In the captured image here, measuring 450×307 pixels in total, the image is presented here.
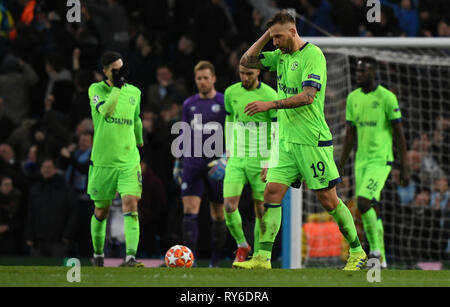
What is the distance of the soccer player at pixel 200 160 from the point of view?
11375 mm

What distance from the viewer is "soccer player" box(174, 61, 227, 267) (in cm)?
1138

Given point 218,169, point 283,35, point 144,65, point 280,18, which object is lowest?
point 218,169

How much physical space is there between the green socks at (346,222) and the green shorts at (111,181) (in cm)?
257

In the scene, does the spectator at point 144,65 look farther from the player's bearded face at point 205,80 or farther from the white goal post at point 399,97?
the player's bearded face at point 205,80

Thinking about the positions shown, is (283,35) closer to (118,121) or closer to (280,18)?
(280,18)

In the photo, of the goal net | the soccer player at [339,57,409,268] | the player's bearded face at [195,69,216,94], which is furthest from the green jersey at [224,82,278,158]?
the goal net

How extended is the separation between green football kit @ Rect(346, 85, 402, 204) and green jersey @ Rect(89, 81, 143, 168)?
290 cm

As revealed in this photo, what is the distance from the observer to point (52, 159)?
13812mm

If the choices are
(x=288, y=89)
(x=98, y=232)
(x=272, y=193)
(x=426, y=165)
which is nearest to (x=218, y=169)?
(x=98, y=232)

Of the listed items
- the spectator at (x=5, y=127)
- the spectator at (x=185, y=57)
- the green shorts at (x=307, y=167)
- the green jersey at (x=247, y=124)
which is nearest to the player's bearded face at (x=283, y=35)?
the green shorts at (x=307, y=167)

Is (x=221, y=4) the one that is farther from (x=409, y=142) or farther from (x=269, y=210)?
(x=269, y=210)

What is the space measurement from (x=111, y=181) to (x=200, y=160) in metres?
1.70

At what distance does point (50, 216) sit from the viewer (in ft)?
44.1

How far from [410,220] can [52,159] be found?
5270 millimetres
